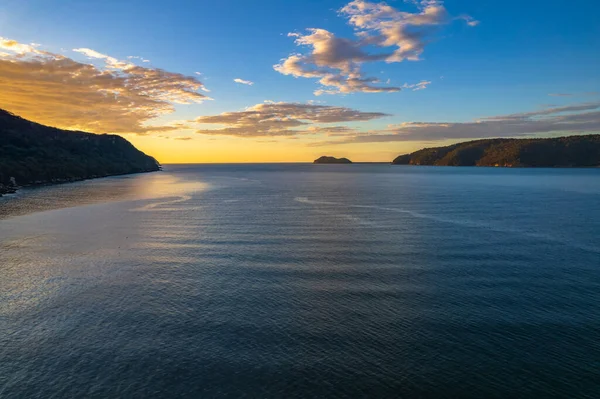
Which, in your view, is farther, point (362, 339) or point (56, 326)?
point (56, 326)

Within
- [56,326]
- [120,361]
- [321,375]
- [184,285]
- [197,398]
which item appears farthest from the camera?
[184,285]

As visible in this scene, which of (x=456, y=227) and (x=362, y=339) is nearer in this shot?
(x=362, y=339)

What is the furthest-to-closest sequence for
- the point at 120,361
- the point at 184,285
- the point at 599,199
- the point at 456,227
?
1. the point at 599,199
2. the point at 456,227
3. the point at 184,285
4. the point at 120,361

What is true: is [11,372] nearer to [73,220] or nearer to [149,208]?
[73,220]

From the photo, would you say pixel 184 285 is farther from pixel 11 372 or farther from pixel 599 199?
pixel 599 199

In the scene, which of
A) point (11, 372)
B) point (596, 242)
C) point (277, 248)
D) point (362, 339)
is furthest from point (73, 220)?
point (596, 242)

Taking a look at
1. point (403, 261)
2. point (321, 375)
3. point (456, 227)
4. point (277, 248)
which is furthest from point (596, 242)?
point (321, 375)
